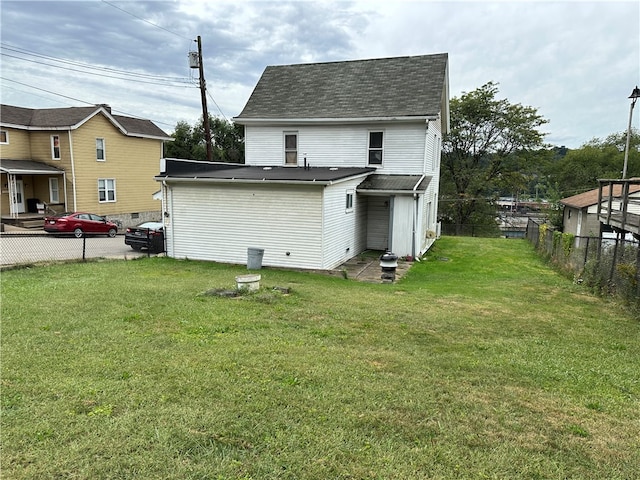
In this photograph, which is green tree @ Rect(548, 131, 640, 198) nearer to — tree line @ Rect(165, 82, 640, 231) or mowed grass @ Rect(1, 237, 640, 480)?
tree line @ Rect(165, 82, 640, 231)

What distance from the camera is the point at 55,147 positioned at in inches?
995

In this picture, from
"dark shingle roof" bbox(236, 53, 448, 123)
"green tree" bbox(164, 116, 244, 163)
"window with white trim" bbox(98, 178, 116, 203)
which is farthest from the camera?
"green tree" bbox(164, 116, 244, 163)

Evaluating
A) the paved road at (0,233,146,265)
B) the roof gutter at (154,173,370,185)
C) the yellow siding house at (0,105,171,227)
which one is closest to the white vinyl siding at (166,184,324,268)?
the roof gutter at (154,173,370,185)

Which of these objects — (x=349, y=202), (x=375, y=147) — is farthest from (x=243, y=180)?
(x=375, y=147)

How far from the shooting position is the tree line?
33781 millimetres

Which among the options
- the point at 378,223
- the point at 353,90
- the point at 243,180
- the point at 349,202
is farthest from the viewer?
the point at 353,90

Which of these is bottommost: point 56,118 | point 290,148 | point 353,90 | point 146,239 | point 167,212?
point 146,239

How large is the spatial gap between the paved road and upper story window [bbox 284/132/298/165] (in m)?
7.57

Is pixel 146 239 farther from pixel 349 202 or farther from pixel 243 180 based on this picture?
pixel 349 202

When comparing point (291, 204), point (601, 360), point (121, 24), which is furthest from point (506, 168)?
point (601, 360)

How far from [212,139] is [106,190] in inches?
623

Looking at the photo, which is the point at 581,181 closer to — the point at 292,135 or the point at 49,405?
the point at 292,135

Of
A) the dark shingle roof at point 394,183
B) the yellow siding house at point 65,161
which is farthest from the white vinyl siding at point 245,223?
the yellow siding house at point 65,161

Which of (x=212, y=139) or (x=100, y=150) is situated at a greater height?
(x=212, y=139)
